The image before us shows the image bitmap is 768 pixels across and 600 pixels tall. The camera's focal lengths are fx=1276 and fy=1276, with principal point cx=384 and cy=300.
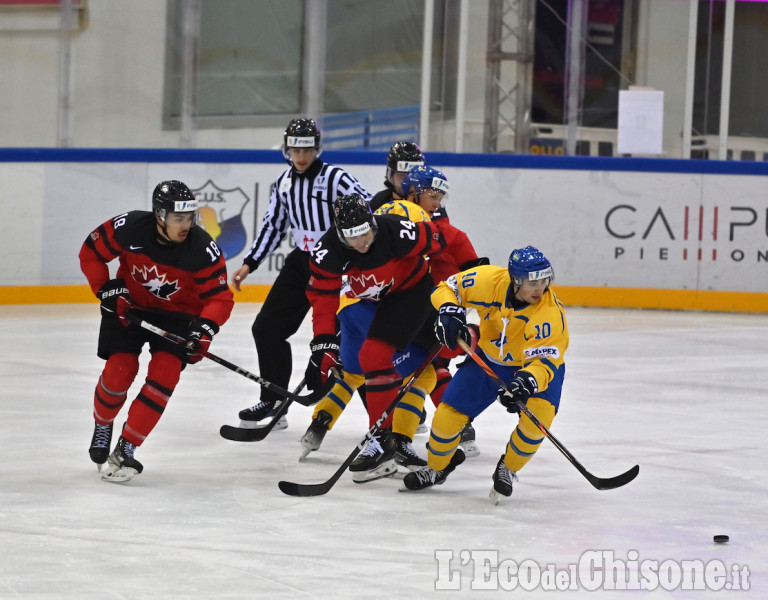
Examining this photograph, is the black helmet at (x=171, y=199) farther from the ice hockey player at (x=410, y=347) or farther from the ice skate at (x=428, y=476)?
the ice skate at (x=428, y=476)

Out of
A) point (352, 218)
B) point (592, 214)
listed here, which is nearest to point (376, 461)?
point (352, 218)

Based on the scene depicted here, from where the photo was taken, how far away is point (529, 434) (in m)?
3.93

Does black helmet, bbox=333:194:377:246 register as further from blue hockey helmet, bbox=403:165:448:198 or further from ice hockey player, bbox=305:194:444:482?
blue hockey helmet, bbox=403:165:448:198

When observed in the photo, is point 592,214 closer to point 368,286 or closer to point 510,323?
point 368,286


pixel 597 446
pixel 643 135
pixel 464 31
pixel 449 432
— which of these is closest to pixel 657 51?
pixel 643 135

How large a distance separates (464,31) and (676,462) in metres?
5.72

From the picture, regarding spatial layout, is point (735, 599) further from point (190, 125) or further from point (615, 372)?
point (190, 125)

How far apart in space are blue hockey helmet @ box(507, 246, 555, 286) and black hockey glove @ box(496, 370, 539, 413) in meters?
0.29

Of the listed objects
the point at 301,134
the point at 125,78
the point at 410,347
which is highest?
the point at 125,78

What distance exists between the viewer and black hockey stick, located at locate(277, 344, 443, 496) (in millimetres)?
3992

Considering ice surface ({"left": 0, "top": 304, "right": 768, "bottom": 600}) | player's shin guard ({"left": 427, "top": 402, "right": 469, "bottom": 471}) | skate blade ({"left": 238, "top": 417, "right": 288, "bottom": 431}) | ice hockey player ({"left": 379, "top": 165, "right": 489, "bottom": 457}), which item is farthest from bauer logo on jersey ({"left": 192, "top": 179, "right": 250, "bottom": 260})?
player's shin guard ({"left": 427, "top": 402, "right": 469, "bottom": 471})

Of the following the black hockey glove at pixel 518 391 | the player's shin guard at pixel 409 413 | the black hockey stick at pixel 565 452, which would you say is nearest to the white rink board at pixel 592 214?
the player's shin guard at pixel 409 413

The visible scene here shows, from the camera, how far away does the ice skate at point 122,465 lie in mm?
4121

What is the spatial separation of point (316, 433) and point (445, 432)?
69cm
